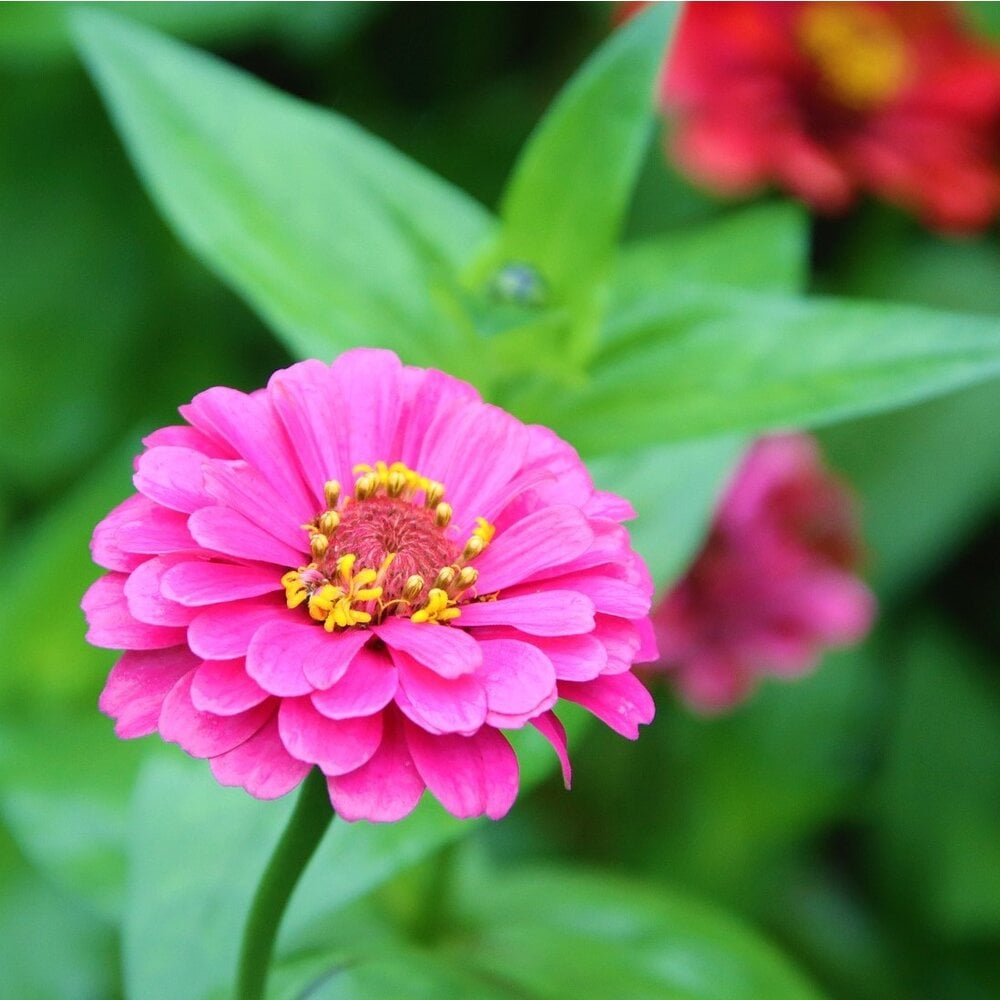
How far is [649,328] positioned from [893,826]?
1.71ft

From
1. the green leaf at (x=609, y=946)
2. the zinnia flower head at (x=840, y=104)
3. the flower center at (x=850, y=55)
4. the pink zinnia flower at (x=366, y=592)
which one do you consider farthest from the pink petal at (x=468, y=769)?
the flower center at (x=850, y=55)

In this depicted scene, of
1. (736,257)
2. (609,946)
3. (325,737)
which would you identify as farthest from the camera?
(736,257)

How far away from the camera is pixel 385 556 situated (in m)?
0.49

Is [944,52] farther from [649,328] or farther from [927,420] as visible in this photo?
[649,328]

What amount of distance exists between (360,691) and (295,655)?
2 cm

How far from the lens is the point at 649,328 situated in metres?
0.72

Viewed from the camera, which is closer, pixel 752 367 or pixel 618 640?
pixel 618 640

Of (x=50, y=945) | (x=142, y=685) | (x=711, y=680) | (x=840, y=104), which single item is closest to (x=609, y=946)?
(x=711, y=680)

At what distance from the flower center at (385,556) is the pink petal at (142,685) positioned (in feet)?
0.14

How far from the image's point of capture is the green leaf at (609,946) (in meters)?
0.73

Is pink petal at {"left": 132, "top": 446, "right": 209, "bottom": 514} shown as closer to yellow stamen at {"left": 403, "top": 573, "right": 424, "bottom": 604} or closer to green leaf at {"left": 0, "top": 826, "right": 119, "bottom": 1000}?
yellow stamen at {"left": 403, "top": 573, "right": 424, "bottom": 604}

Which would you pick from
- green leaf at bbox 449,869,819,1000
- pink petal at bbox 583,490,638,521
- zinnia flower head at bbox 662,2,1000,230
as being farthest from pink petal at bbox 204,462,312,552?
zinnia flower head at bbox 662,2,1000,230

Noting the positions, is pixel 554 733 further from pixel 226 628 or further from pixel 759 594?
pixel 759 594

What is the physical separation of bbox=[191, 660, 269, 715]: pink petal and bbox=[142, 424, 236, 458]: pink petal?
9cm
